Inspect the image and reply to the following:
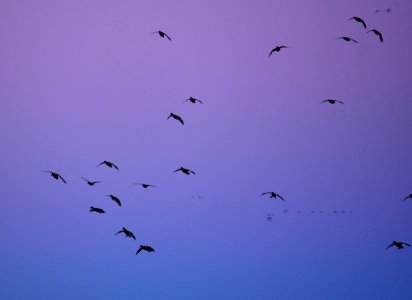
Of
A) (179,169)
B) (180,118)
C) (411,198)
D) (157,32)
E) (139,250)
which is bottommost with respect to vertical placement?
(139,250)

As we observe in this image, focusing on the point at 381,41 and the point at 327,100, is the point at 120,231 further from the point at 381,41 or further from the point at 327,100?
the point at 381,41

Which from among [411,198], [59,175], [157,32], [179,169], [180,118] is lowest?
[59,175]

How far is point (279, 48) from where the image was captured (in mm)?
7223

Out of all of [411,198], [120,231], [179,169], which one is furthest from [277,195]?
[120,231]

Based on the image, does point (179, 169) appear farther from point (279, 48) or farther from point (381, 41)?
point (381, 41)

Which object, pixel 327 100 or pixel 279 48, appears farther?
pixel 327 100

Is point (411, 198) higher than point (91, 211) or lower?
higher

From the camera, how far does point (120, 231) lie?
7.67m

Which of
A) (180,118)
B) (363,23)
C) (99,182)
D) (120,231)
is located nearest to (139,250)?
(120,231)

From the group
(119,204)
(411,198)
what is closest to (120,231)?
(119,204)

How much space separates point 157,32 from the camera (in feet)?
25.6

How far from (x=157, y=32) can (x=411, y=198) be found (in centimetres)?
521

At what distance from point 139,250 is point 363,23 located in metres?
5.19

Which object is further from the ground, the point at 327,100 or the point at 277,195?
the point at 327,100
